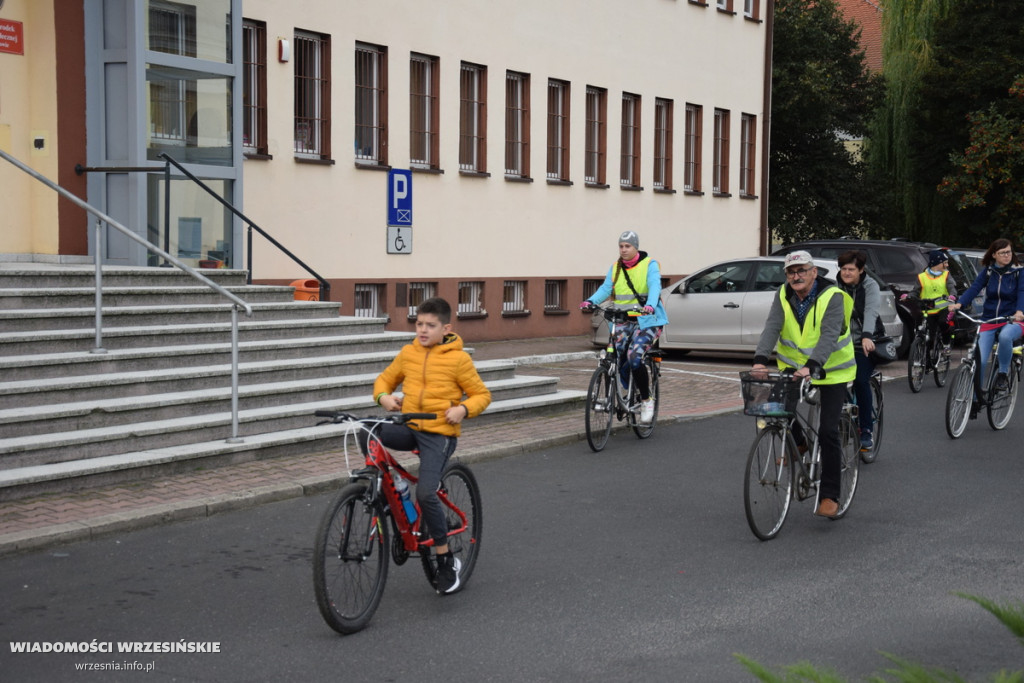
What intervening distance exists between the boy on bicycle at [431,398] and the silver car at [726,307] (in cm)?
1304

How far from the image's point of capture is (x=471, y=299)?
21.5m

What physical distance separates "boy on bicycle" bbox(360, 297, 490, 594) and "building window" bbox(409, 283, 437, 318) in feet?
46.4

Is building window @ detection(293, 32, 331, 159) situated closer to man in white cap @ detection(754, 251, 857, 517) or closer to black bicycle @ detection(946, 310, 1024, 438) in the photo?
black bicycle @ detection(946, 310, 1024, 438)

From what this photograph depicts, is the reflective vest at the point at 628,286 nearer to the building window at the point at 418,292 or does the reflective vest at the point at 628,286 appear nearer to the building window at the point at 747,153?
the building window at the point at 418,292

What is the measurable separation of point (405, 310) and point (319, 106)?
340 centimetres

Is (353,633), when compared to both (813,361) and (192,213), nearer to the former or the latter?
(813,361)

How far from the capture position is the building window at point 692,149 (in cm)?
2802

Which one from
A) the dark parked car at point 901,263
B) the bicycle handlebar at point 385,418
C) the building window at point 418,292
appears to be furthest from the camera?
the dark parked car at point 901,263

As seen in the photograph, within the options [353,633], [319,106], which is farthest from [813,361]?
[319,106]

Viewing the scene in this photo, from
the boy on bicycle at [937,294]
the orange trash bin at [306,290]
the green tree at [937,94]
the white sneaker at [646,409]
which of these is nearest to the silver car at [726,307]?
the boy on bicycle at [937,294]

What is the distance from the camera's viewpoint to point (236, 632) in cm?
555

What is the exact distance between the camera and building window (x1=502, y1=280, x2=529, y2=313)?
883 inches

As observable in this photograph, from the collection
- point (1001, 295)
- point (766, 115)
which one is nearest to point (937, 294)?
point (1001, 295)

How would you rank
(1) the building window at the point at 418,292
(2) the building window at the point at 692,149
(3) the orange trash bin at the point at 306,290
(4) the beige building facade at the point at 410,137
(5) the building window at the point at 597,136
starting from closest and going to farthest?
(4) the beige building facade at the point at 410,137 → (3) the orange trash bin at the point at 306,290 → (1) the building window at the point at 418,292 → (5) the building window at the point at 597,136 → (2) the building window at the point at 692,149
